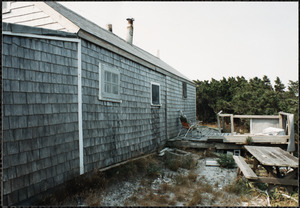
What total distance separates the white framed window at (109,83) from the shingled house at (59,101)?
1.0 inches

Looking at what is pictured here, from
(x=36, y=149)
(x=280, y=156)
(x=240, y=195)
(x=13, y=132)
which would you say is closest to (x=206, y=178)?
(x=240, y=195)

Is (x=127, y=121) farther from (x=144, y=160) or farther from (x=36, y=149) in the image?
(x=36, y=149)

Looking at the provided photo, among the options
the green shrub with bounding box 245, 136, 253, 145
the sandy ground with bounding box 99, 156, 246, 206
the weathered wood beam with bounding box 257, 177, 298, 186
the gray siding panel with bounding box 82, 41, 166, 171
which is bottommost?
the sandy ground with bounding box 99, 156, 246, 206

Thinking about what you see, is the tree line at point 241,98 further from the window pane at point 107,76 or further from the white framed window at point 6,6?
the white framed window at point 6,6

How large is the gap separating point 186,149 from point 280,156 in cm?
456

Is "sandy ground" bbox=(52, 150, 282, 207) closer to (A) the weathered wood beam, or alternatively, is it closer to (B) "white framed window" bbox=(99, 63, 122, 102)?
(A) the weathered wood beam

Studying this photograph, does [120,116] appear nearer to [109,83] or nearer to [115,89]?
[115,89]

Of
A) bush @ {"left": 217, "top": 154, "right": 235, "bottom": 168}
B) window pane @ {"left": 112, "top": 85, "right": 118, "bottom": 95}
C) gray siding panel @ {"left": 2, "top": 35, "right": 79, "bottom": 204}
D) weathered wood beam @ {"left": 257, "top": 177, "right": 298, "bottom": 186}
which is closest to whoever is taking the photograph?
gray siding panel @ {"left": 2, "top": 35, "right": 79, "bottom": 204}

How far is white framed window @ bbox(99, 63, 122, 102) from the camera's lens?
5.43m

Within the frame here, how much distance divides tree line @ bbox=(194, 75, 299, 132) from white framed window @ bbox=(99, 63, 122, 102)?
890cm

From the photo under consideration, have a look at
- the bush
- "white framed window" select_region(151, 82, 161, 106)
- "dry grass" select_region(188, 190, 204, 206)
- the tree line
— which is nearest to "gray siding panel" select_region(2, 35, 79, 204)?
"dry grass" select_region(188, 190, 204, 206)

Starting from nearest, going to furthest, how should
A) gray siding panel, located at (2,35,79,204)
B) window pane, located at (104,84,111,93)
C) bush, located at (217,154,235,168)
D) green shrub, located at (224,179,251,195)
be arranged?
gray siding panel, located at (2,35,79,204)
green shrub, located at (224,179,251,195)
window pane, located at (104,84,111,93)
bush, located at (217,154,235,168)

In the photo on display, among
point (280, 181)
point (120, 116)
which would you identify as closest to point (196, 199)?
point (280, 181)

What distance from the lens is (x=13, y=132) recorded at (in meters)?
3.40
